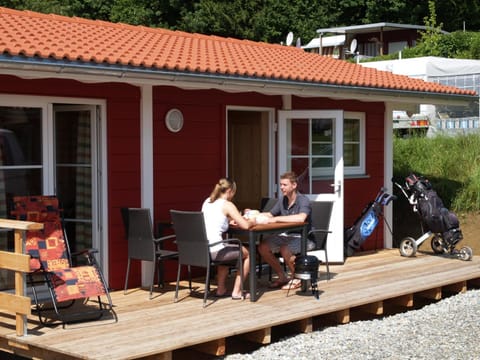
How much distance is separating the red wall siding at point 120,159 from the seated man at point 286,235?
4.83 ft

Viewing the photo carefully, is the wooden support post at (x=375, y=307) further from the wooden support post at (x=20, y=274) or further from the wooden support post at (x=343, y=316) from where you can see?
the wooden support post at (x=20, y=274)

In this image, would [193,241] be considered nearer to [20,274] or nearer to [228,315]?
[228,315]

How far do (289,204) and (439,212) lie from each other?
3015 millimetres

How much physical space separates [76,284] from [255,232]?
180 centimetres

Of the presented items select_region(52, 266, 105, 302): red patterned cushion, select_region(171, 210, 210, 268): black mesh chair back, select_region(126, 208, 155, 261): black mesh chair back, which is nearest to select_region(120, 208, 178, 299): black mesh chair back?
select_region(126, 208, 155, 261): black mesh chair back

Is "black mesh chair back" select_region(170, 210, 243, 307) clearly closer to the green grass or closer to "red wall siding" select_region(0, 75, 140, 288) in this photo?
"red wall siding" select_region(0, 75, 140, 288)

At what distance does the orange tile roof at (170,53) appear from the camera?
7.43m

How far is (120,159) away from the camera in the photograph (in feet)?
27.7

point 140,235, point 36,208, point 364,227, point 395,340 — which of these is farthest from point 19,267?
point 364,227

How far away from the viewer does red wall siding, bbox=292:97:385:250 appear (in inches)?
441

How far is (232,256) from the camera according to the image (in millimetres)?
7562

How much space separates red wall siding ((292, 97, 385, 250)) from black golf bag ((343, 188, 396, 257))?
52 centimetres

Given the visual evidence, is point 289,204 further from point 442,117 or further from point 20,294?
point 442,117

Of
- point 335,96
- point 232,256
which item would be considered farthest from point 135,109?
point 335,96
